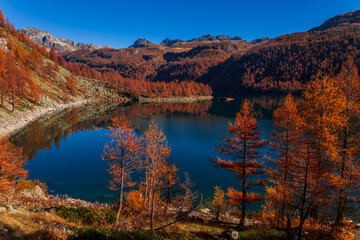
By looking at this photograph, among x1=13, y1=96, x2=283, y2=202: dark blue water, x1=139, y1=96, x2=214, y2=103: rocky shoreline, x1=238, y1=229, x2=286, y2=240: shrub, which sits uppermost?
x1=139, y1=96, x2=214, y2=103: rocky shoreline

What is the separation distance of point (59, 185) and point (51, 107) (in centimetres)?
7979

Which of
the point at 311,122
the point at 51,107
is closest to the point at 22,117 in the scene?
the point at 51,107

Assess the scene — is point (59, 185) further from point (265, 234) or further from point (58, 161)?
point (265, 234)

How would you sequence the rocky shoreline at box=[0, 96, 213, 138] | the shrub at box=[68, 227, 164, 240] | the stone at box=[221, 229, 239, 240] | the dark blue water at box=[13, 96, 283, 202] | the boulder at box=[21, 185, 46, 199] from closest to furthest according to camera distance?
the shrub at box=[68, 227, 164, 240] → the stone at box=[221, 229, 239, 240] → the boulder at box=[21, 185, 46, 199] → the dark blue water at box=[13, 96, 283, 202] → the rocky shoreline at box=[0, 96, 213, 138]

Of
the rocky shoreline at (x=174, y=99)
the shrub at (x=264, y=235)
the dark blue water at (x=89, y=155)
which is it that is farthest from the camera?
the rocky shoreline at (x=174, y=99)

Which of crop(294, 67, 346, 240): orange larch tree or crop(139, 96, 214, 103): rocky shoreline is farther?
crop(139, 96, 214, 103): rocky shoreline

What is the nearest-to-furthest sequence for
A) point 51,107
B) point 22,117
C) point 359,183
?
point 359,183 → point 22,117 → point 51,107

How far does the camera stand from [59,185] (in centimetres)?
3325

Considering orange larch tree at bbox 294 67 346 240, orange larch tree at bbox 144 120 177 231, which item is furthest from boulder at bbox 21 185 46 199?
orange larch tree at bbox 294 67 346 240

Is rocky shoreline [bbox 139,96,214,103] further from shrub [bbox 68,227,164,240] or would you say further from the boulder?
shrub [bbox 68,227,164,240]

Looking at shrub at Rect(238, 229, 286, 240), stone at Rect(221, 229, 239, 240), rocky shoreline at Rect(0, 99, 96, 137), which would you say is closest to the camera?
stone at Rect(221, 229, 239, 240)

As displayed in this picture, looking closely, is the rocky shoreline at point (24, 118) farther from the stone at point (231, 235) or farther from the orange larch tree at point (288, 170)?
the orange larch tree at point (288, 170)

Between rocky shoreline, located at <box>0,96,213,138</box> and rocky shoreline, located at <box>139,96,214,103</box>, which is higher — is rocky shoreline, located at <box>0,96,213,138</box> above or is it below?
below

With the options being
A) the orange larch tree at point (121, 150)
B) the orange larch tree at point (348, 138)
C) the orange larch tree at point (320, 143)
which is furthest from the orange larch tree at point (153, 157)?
the orange larch tree at point (348, 138)
